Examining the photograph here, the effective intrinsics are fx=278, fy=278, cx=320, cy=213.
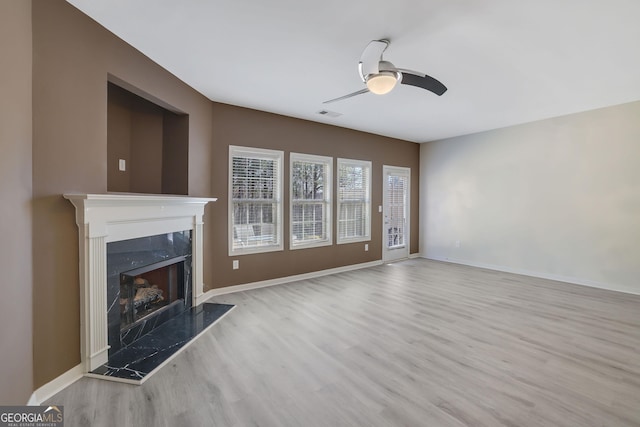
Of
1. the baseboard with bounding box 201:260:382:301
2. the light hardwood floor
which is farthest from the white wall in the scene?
the baseboard with bounding box 201:260:382:301

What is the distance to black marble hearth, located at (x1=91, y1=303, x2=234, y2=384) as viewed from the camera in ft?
7.18

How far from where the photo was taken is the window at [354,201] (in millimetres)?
5559

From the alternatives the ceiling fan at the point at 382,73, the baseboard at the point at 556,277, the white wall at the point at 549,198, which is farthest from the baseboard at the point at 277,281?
the ceiling fan at the point at 382,73

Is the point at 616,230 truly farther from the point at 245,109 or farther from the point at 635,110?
the point at 245,109

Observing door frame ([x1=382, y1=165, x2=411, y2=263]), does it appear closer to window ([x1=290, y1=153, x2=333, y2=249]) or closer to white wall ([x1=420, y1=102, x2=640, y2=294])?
white wall ([x1=420, y1=102, x2=640, y2=294])

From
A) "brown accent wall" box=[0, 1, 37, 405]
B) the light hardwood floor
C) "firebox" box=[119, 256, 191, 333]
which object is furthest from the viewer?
"firebox" box=[119, 256, 191, 333]

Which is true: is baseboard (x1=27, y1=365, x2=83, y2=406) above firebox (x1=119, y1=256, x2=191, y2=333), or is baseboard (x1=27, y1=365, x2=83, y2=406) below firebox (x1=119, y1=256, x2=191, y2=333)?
below

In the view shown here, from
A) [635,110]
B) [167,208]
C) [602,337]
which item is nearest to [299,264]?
[167,208]

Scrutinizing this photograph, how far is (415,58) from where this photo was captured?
113 inches

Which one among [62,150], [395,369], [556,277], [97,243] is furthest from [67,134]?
[556,277]

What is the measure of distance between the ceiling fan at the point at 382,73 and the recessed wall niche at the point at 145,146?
235 centimetres

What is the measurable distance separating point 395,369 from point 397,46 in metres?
2.88

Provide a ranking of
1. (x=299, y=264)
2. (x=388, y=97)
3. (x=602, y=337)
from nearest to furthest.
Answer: (x=602, y=337) < (x=388, y=97) < (x=299, y=264)

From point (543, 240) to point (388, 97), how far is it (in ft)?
12.9
